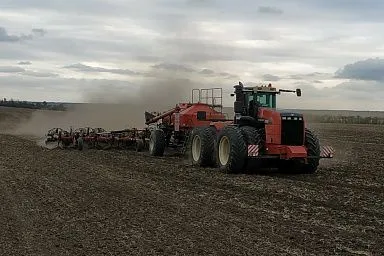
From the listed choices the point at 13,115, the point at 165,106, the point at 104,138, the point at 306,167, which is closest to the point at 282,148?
the point at 306,167

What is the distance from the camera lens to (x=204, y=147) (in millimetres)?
16703

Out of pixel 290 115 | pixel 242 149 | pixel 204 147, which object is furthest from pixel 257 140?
pixel 204 147

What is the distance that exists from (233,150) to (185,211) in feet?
17.5

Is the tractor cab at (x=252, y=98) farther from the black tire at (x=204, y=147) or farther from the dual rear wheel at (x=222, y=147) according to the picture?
the black tire at (x=204, y=147)

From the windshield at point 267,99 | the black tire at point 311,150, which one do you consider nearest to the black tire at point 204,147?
the windshield at point 267,99

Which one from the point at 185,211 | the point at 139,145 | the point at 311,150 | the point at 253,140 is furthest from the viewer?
the point at 139,145

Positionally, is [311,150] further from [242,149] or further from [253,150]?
[242,149]

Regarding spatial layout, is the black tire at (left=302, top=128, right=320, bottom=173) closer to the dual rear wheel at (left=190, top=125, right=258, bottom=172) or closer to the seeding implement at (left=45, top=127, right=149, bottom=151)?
the dual rear wheel at (left=190, top=125, right=258, bottom=172)

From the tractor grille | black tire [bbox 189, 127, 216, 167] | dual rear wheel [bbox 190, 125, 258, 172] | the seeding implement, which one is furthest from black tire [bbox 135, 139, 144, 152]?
the tractor grille

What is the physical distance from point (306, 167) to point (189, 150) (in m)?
4.22

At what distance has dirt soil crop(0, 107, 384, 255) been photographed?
7258mm

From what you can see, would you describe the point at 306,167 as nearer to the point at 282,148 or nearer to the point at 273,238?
the point at 282,148

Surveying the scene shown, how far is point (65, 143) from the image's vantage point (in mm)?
23156

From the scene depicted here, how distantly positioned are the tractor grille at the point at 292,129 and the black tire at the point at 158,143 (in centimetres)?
697
